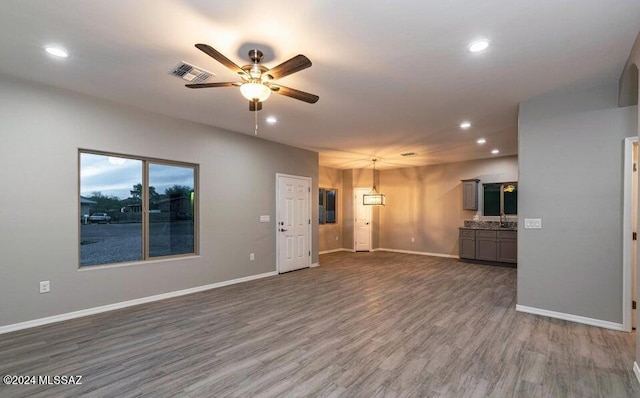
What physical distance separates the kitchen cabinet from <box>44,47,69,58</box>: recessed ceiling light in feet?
26.7

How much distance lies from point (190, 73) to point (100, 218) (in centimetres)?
250

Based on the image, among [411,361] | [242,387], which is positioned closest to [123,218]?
[242,387]

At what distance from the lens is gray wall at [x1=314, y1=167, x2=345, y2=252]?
914 cm

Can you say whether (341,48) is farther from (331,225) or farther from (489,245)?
(331,225)

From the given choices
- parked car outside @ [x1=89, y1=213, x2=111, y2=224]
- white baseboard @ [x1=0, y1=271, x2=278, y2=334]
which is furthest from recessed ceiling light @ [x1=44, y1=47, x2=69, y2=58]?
white baseboard @ [x1=0, y1=271, x2=278, y2=334]

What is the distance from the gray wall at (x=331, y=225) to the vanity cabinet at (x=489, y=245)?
3.62 m

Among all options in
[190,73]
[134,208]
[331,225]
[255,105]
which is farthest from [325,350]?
[331,225]

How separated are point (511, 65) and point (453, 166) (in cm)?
579

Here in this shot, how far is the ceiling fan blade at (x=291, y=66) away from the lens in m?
2.26

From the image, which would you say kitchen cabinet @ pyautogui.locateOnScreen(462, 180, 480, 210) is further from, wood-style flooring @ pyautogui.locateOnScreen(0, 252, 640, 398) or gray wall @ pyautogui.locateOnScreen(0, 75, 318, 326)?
gray wall @ pyautogui.locateOnScreen(0, 75, 318, 326)

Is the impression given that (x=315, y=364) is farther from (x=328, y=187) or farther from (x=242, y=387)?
(x=328, y=187)

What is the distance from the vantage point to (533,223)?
3834 mm

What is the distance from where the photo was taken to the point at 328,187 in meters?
9.41

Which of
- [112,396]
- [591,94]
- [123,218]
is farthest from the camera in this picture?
[123,218]
